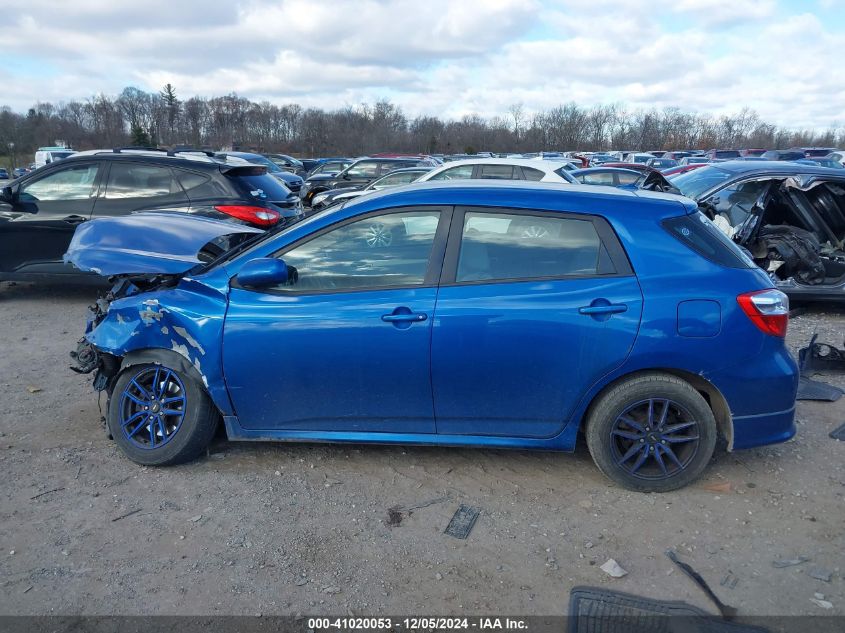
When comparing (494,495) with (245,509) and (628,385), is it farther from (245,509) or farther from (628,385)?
(245,509)

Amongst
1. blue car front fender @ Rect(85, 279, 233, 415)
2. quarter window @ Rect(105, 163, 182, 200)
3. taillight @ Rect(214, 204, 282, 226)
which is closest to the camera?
blue car front fender @ Rect(85, 279, 233, 415)

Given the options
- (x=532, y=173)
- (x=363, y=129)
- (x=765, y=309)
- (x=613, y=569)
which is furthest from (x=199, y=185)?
(x=363, y=129)

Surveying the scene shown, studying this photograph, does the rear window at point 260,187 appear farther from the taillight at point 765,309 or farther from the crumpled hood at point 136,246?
the taillight at point 765,309

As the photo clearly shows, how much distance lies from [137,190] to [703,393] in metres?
6.58

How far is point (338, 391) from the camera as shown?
144 inches

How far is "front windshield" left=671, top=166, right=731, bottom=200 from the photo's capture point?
8320mm

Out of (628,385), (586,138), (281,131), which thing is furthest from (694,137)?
(628,385)

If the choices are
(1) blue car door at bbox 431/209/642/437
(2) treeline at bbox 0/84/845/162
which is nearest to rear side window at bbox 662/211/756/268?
(1) blue car door at bbox 431/209/642/437

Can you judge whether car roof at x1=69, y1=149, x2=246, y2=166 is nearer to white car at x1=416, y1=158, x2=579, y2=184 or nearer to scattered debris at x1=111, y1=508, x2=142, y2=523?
white car at x1=416, y1=158, x2=579, y2=184

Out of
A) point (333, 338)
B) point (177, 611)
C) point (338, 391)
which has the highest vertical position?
point (333, 338)

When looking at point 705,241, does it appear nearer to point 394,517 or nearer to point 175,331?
point 394,517

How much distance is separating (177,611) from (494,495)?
1.71 meters

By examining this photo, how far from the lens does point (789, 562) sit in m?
3.11

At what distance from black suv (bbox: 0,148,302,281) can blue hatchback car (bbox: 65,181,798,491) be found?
13.1 ft
